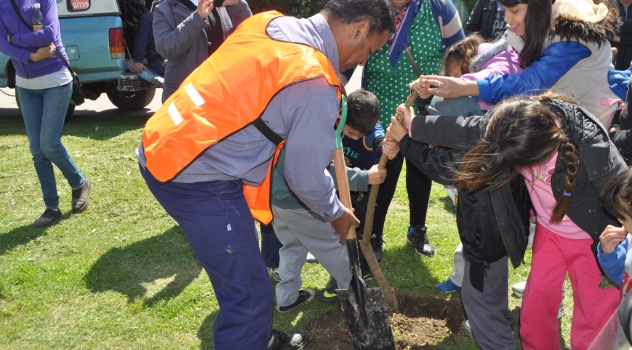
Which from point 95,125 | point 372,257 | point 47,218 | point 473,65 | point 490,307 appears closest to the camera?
point 490,307

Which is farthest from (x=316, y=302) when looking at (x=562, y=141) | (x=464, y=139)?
(x=562, y=141)

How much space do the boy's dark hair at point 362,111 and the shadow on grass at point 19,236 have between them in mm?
2698

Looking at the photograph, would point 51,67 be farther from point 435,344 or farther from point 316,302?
point 435,344

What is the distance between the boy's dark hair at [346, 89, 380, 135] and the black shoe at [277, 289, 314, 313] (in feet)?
3.36

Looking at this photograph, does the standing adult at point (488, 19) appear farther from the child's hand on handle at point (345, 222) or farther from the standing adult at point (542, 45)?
the child's hand on handle at point (345, 222)

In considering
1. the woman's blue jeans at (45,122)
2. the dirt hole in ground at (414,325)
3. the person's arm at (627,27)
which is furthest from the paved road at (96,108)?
the dirt hole in ground at (414,325)

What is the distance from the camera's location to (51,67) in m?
4.91

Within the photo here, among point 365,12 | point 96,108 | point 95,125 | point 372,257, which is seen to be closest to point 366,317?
point 372,257

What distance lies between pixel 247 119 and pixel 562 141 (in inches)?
47.9

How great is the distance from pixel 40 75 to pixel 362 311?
319cm

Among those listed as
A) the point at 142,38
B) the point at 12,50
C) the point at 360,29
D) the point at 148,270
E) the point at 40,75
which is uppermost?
the point at 360,29

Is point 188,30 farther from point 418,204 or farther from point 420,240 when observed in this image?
point 420,240

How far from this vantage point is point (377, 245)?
4.27 m

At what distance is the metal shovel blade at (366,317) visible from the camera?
3.14 m
